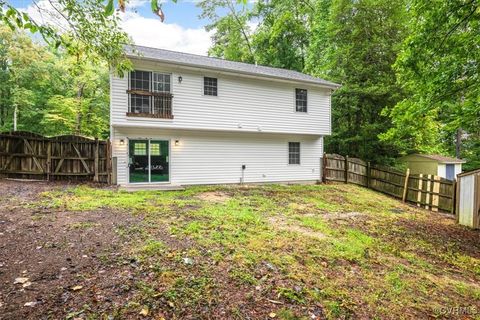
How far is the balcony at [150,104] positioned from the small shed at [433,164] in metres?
14.3

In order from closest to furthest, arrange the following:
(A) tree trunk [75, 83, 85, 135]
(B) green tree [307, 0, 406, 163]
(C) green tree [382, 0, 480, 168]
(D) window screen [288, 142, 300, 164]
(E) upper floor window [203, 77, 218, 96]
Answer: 1. (C) green tree [382, 0, 480, 168]
2. (E) upper floor window [203, 77, 218, 96]
3. (D) window screen [288, 142, 300, 164]
4. (B) green tree [307, 0, 406, 163]
5. (A) tree trunk [75, 83, 85, 135]

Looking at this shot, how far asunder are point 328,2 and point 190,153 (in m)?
17.2

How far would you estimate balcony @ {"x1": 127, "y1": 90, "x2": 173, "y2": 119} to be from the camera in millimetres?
10951

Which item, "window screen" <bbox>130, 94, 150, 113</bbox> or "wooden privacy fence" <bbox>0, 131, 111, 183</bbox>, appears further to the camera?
"window screen" <bbox>130, 94, 150, 113</bbox>

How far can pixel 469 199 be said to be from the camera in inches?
354

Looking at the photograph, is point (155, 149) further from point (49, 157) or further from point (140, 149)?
point (49, 157)

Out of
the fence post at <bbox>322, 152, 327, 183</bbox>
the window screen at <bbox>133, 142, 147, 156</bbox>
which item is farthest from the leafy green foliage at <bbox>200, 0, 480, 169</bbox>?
the window screen at <bbox>133, 142, 147, 156</bbox>

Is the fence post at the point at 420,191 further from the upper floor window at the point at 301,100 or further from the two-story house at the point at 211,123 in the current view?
the upper floor window at the point at 301,100

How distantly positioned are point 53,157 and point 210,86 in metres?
7.05

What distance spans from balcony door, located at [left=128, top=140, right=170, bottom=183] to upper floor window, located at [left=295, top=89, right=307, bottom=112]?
23.6 ft

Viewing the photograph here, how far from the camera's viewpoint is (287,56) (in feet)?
80.6

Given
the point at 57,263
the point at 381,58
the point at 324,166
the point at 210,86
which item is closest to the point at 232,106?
the point at 210,86

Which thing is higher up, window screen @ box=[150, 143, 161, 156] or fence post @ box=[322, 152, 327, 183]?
window screen @ box=[150, 143, 161, 156]

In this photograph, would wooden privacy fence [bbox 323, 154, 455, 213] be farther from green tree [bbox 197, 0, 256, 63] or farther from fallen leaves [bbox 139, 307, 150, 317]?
green tree [bbox 197, 0, 256, 63]
